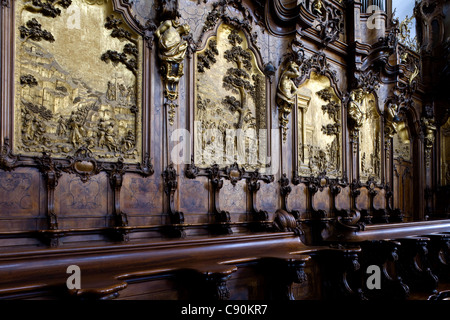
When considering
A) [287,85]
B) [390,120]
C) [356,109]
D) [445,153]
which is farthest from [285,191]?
[445,153]

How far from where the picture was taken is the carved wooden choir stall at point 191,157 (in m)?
3.42

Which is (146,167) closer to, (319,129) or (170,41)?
(170,41)

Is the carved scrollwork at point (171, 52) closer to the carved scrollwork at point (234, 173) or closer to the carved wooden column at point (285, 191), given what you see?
the carved scrollwork at point (234, 173)

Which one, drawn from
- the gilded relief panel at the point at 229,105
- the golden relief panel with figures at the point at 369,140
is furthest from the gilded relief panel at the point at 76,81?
the golden relief panel with figures at the point at 369,140

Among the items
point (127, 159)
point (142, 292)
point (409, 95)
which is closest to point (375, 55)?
point (409, 95)

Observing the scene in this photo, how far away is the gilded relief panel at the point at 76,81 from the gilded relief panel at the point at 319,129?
3988 mm

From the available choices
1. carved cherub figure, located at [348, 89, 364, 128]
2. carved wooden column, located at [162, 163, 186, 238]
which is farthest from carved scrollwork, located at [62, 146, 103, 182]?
carved cherub figure, located at [348, 89, 364, 128]

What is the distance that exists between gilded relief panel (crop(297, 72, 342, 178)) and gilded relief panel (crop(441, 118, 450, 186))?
573 centimetres

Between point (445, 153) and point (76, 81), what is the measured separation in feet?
40.2

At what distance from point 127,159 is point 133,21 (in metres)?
1.95

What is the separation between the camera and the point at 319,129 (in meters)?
8.82
